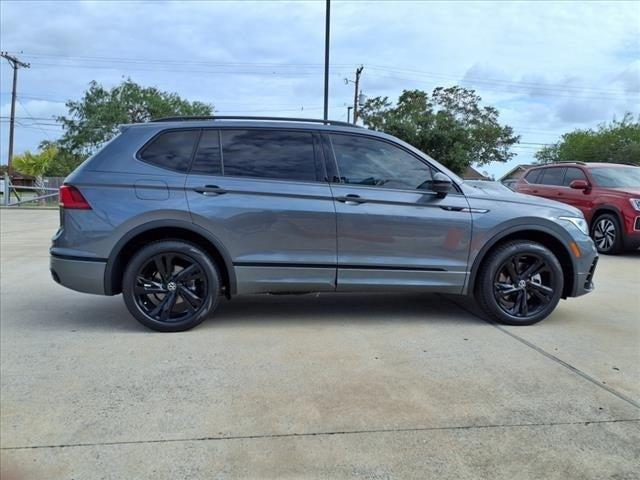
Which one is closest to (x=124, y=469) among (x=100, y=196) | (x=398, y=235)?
(x=100, y=196)

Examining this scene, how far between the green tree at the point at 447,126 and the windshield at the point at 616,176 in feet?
68.9

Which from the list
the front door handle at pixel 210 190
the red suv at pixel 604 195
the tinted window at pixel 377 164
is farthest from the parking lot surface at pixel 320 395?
the red suv at pixel 604 195

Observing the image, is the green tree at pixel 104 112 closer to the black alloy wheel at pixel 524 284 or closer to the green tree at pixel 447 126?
the green tree at pixel 447 126

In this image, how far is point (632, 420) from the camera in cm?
308

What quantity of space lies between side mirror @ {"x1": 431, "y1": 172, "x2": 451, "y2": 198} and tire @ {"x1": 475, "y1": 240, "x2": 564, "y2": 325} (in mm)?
729

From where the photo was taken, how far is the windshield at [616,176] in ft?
32.5

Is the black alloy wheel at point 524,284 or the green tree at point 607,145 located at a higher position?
the green tree at point 607,145

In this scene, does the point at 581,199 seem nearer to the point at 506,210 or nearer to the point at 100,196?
the point at 506,210

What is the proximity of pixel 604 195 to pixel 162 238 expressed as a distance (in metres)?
8.23

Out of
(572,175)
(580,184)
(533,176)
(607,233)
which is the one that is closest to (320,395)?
(607,233)

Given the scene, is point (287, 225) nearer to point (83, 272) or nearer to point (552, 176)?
point (83, 272)

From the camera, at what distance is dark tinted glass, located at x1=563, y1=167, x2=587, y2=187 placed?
10438 millimetres

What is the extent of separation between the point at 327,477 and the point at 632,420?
1843 mm

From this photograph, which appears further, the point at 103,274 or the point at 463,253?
the point at 463,253
